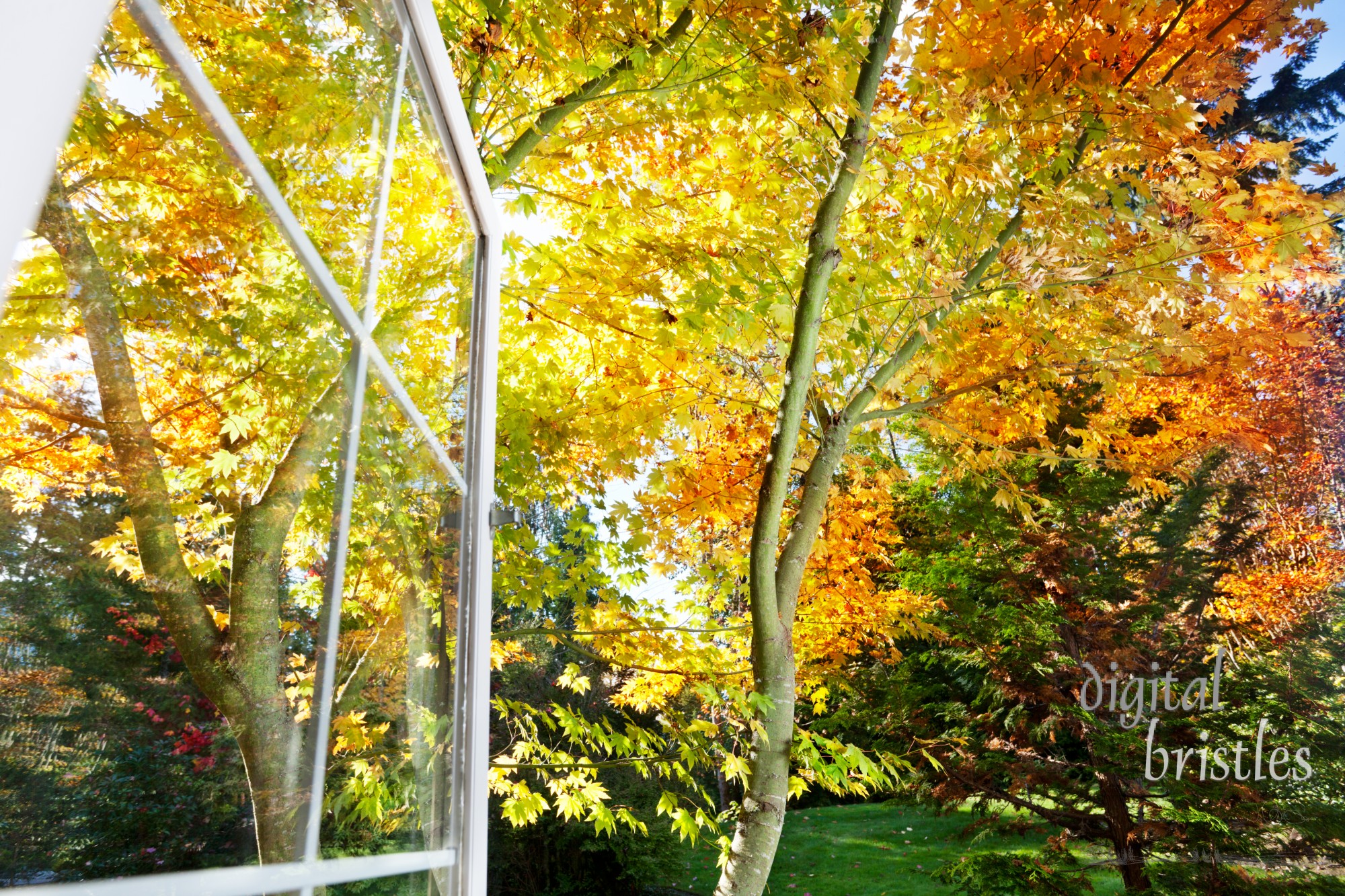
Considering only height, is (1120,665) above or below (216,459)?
below

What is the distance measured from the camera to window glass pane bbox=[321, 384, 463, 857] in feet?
1.77

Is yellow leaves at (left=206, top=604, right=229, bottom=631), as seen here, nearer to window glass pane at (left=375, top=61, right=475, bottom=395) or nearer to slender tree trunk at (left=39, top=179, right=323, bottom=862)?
slender tree trunk at (left=39, top=179, right=323, bottom=862)

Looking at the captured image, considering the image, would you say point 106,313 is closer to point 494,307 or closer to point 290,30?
point 290,30

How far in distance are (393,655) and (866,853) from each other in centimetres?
617

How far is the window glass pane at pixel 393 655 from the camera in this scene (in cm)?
54

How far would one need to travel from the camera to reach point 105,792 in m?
0.28

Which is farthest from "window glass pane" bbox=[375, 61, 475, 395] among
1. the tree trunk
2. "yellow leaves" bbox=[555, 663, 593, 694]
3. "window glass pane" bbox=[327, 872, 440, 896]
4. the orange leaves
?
the orange leaves

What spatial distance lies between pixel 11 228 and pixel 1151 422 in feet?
20.9

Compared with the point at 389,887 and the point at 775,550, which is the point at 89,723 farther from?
the point at 775,550

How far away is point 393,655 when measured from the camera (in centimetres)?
65

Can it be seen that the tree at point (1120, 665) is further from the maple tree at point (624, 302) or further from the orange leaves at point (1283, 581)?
the maple tree at point (624, 302)

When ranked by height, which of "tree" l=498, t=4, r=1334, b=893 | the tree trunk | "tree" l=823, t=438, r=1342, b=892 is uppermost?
"tree" l=498, t=4, r=1334, b=893

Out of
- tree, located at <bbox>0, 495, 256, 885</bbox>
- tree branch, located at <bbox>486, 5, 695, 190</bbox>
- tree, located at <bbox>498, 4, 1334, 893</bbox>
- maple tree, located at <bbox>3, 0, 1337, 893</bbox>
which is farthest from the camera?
tree, located at <bbox>498, 4, 1334, 893</bbox>

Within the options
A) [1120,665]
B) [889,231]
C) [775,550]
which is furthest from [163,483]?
[1120,665]
